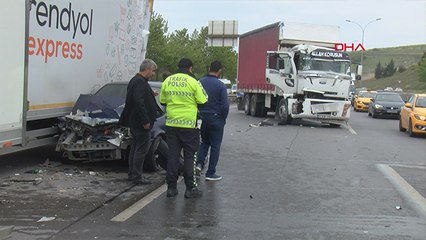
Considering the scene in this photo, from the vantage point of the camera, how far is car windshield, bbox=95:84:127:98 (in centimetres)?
898

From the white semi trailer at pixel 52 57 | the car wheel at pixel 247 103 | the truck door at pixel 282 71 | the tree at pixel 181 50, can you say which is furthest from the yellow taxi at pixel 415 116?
the tree at pixel 181 50

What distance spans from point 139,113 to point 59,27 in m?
2.15

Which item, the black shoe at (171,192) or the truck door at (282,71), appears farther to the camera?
the truck door at (282,71)

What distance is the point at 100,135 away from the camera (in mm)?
7859

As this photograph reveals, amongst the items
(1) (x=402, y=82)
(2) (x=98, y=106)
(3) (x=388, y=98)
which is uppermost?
(1) (x=402, y=82)

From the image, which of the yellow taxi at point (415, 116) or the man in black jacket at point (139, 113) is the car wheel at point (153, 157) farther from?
the yellow taxi at point (415, 116)

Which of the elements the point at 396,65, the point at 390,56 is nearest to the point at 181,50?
the point at 396,65

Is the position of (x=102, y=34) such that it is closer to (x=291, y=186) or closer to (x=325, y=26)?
(x=291, y=186)

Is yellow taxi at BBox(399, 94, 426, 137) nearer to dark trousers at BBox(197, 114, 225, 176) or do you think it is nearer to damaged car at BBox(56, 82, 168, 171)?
dark trousers at BBox(197, 114, 225, 176)

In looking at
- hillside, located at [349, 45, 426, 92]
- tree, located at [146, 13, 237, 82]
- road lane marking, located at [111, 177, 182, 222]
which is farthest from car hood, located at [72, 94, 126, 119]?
hillside, located at [349, 45, 426, 92]

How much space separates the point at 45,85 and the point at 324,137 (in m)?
9.65

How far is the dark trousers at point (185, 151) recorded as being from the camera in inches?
255

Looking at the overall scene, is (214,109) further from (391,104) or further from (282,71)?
Answer: (391,104)

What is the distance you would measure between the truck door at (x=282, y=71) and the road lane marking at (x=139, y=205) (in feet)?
40.9
